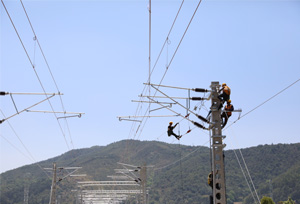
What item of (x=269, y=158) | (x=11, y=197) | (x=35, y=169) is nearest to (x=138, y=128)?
(x=11, y=197)

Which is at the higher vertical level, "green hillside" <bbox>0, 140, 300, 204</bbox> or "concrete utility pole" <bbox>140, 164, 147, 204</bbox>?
"green hillside" <bbox>0, 140, 300, 204</bbox>

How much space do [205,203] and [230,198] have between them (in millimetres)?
7681

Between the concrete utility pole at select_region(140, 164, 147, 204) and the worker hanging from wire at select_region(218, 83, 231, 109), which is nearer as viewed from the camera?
the worker hanging from wire at select_region(218, 83, 231, 109)

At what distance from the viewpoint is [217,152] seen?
13.5 metres

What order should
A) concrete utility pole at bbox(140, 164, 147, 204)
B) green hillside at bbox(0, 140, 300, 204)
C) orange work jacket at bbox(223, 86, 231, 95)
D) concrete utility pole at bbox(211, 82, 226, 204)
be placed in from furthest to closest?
green hillside at bbox(0, 140, 300, 204) → concrete utility pole at bbox(140, 164, 147, 204) → orange work jacket at bbox(223, 86, 231, 95) → concrete utility pole at bbox(211, 82, 226, 204)

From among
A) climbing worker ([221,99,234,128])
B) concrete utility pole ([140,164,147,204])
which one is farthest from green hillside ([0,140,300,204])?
climbing worker ([221,99,234,128])

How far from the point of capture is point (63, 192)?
339ft

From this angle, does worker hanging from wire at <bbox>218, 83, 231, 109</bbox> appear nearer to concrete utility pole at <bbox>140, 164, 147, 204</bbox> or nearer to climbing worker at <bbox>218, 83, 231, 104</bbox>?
climbing worker at <bbox>218, 83, 231, 104</bbox>

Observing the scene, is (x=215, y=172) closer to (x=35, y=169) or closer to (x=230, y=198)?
(x=230, y=198)

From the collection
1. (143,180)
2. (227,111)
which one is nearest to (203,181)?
(143,180)

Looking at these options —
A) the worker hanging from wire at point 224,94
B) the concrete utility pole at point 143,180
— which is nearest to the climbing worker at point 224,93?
the worker hanging from wire at point 224,94

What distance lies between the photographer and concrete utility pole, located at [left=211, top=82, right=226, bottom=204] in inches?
514

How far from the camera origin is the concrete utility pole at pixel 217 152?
13062mm

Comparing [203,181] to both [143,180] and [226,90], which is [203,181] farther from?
[226,90]
